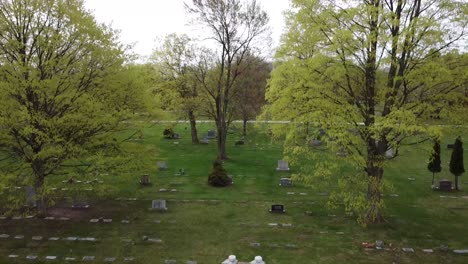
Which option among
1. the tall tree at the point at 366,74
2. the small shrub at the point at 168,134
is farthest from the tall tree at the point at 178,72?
the tall tree at the point at 366,74

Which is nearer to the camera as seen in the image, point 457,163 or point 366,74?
point 366,74

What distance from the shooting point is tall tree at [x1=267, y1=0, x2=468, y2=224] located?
56.9ft

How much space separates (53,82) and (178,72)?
23636 millimetres

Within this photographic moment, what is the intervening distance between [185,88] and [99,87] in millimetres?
21309

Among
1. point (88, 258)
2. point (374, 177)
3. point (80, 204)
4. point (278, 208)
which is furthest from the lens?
point (80, 204)

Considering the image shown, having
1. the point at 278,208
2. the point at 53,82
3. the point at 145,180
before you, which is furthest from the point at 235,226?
the point at 53,82

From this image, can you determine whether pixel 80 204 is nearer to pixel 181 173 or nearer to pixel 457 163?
pixel 181 173

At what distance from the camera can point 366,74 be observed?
729 inches

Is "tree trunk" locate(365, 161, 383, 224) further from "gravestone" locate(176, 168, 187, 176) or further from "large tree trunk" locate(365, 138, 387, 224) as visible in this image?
"gravestone" locate(176, 168, 187, 176)

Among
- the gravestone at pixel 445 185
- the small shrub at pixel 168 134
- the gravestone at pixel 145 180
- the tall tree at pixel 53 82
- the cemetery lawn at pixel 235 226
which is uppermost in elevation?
the tall tree at pixel 53 82

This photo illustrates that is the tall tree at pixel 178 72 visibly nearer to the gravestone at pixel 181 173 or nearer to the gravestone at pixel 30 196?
the gravestone at pixel 181 173

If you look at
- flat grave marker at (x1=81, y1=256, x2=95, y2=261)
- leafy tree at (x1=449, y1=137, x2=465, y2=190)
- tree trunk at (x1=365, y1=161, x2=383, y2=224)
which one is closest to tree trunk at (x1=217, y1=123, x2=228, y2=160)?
tree trunk at (x1=365, y1=161, x2=383, y2=224)

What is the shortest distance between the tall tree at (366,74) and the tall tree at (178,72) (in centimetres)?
2033

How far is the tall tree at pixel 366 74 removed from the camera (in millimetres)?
17328
